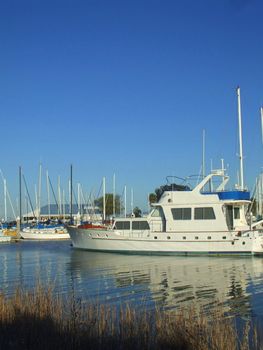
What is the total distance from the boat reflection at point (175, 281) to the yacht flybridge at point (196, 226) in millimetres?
1399

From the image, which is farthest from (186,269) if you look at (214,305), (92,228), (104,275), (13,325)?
(13,325)

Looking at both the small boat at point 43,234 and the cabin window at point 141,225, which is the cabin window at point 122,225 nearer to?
the cabin window at point 141,225

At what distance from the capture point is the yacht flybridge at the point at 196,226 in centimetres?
3247

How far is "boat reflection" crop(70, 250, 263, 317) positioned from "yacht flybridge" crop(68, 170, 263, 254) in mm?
1399

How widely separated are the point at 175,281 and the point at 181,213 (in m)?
12.6

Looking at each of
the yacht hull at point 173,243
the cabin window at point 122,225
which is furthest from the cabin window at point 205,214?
the cabin window at point 122,225

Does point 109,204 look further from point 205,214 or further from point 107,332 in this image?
point 107,332

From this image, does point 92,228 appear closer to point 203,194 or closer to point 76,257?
point 76,257

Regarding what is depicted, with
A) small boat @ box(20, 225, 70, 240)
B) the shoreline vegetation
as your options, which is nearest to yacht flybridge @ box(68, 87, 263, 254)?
the shoreline vegetation

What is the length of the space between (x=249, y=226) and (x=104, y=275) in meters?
13.3

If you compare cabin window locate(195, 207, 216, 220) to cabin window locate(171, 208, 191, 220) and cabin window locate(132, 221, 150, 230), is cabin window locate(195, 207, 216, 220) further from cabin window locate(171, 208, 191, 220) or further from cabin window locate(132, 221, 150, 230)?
cabin window locate(132, 221, 150, 230)

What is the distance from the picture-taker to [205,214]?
32.9 metres

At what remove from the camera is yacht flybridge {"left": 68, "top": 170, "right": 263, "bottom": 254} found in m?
32.5

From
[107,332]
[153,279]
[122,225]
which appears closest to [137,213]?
[122,225]
